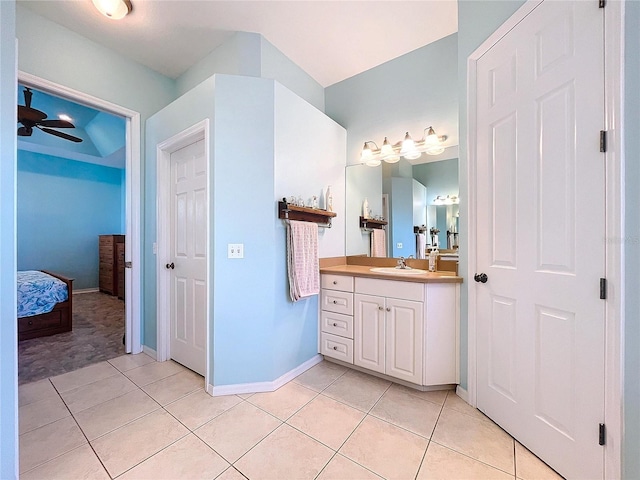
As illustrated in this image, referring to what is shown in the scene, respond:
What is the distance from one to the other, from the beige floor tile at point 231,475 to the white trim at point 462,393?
1.48m

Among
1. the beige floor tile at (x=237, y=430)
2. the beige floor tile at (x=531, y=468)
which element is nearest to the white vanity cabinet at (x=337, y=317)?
the beige floor tile at (x=237, y=430)

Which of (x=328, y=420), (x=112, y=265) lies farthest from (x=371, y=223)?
(x=112, y=265)

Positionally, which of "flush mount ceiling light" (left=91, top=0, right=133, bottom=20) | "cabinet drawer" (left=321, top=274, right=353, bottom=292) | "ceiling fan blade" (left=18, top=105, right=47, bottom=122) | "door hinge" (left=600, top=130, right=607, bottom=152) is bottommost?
"cabinet drawer" (left=321, top=274, right=353, bottom=292)

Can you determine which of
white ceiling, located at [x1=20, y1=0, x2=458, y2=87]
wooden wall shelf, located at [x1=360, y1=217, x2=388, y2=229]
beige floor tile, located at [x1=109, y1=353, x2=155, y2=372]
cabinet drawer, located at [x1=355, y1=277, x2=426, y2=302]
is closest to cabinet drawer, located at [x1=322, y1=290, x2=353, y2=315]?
cabinet drawer, located at [x1=355, y1=277, x2=426, y2=302]

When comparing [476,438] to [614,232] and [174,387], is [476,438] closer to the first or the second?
[614,232]

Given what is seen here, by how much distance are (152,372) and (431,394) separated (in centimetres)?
225

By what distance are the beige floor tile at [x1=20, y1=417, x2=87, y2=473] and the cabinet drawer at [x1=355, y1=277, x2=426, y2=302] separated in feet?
6.36

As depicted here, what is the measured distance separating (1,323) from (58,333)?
2912 millimetres

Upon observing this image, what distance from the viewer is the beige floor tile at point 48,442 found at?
1323 millimetres

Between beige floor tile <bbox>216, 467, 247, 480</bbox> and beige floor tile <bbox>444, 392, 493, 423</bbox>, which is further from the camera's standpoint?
beige floor tile <bbox>444, 392, 493, 423</bbox>

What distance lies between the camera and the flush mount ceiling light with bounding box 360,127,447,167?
7.63 feet

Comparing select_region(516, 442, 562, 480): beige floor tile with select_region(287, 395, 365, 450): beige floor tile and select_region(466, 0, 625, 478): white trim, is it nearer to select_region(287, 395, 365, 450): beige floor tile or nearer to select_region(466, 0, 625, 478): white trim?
select_region(466, 0, 625, 478): white trim

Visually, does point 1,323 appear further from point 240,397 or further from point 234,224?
point 240,397

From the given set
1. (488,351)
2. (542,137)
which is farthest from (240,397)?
(542,137)
